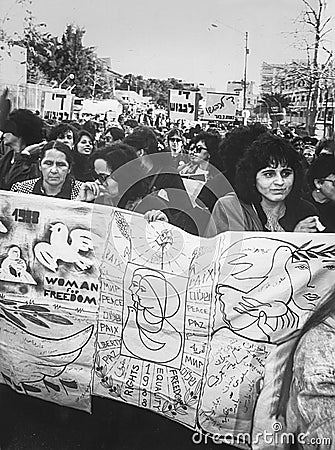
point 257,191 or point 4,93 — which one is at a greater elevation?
point 4,93

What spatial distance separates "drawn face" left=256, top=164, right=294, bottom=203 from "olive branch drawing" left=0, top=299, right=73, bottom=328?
862 mm

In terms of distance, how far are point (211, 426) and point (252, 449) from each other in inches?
6.5

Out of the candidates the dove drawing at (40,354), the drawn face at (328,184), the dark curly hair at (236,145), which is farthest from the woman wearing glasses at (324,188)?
the dove drawing at (40,354)

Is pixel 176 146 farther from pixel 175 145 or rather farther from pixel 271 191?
pixel 271 191

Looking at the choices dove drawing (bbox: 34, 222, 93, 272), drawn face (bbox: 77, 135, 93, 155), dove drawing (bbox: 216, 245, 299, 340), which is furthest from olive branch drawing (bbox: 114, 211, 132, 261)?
dove drawing (bbox: 216, 245, 299, 340)

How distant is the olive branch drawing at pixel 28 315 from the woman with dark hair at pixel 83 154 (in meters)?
0.51

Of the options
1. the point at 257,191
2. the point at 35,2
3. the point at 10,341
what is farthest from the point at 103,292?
the point at 35,2

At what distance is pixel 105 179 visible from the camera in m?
3.27

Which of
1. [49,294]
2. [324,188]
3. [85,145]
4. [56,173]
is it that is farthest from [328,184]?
[49,294]

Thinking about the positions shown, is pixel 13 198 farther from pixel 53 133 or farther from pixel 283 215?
pixel 283 215

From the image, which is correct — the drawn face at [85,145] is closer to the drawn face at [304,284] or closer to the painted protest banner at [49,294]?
the painted protest banner at [49,294]

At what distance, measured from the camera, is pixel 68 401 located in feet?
11.1

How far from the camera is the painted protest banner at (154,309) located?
3145mm

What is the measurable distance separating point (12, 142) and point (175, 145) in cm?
61
